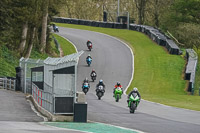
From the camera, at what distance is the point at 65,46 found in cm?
5978

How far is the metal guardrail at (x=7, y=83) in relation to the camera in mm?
33031

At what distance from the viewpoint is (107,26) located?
7512 centimetres

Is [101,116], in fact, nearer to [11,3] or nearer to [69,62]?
[69,62]

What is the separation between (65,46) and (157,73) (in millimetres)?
16458

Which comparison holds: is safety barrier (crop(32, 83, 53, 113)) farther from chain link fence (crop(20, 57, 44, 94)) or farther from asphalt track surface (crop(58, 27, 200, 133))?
chain link fence (crop(20, 57, 44, 94))

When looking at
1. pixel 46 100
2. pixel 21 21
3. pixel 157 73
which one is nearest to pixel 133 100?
pixel 46 100

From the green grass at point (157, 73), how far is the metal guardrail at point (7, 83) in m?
8.80

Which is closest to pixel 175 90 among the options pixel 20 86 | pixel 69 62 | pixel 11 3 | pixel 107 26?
pixel 20 86

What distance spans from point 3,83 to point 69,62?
57.0 ft

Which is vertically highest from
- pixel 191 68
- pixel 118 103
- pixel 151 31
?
pixel 151 31

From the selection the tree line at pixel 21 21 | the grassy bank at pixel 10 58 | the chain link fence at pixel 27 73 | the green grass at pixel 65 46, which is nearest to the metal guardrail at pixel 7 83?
the chain link fence at pixel 27 73

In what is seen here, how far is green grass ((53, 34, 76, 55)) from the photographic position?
5731 cm

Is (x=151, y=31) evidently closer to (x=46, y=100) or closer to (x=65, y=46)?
(x=65, y=46)

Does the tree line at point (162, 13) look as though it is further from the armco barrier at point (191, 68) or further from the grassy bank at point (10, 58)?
the grassy bank at point (10, 58)
